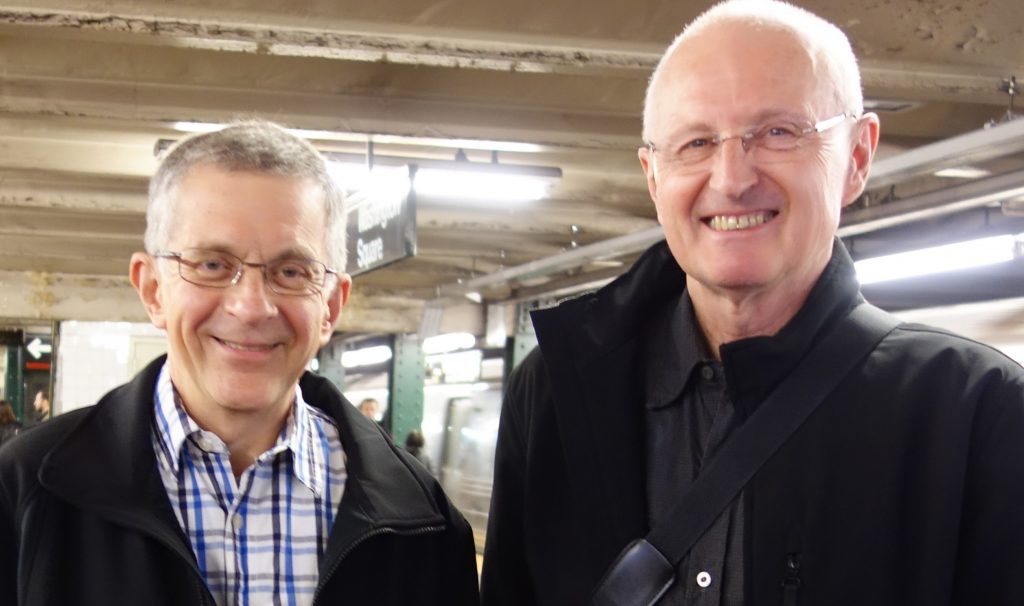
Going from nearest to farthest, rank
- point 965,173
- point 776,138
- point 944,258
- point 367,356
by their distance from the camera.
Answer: point 776,138 → point 944,258 → point 965,173 → point 367,356

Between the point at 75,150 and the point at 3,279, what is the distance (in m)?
6.59

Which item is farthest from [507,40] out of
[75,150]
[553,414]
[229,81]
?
[75,150]

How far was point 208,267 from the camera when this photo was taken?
1.72m

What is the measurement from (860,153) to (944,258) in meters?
4.68

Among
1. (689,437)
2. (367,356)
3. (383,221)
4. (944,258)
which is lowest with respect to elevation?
(689,437)

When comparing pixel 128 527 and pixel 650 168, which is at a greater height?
pixel 650 168

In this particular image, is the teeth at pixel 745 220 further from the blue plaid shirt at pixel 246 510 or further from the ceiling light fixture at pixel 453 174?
the ceiling light fixture at pixel 453 174

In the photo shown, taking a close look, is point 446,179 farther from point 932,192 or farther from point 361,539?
point 361,539

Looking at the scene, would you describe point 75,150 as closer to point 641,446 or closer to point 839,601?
point 641,446

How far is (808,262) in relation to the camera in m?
1.67

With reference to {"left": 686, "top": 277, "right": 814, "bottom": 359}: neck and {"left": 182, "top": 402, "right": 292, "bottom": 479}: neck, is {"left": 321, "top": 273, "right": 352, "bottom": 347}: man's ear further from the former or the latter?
{"left": 686, "top": 277, "right": 814, "bottom": 359}: neck

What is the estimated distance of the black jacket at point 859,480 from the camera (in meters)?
1.51

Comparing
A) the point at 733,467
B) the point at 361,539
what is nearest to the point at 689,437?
the point at 733,467

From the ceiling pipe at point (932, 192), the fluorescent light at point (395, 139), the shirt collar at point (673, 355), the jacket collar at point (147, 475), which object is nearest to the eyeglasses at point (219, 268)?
the jacket collar at point (147, 475)
